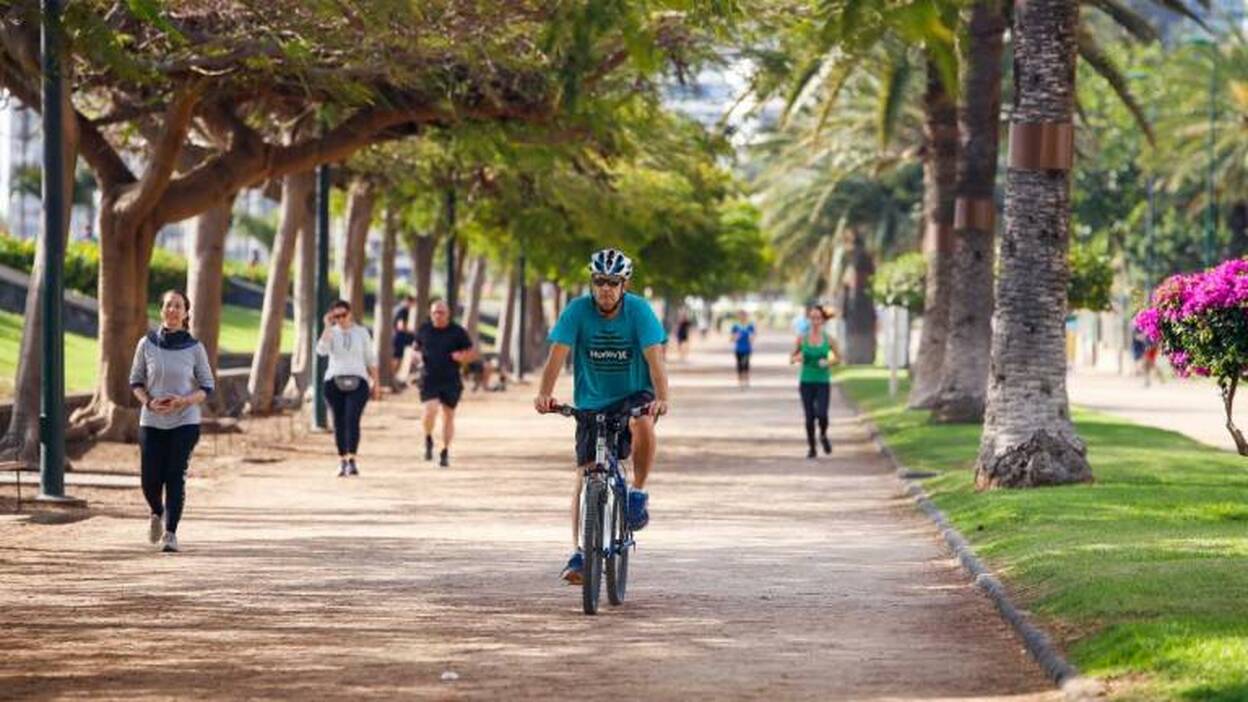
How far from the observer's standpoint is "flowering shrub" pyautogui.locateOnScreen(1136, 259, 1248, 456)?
56.9ft

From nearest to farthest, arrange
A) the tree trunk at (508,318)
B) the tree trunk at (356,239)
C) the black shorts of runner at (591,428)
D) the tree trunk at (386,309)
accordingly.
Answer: the black shorts of runner at (591,428) → the tree trunk at (356,239) → the tree trunk at (386,309) → the tree trunk at (508,318)

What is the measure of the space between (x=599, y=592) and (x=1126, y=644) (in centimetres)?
313

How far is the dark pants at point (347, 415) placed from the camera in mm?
25125

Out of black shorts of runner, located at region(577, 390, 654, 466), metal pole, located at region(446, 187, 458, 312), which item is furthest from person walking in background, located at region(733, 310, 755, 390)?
black shorts of runner, located at region(577, 390, 654, 466)

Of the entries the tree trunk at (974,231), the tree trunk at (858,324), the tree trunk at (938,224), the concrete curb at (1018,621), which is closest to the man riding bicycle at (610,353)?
the concrete curb at (1018,621)

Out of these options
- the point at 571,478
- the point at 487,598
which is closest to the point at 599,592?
the point at 487,598

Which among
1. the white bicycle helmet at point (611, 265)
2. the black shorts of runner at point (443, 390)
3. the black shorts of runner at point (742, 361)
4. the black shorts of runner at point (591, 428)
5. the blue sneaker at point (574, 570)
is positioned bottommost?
the blue sneaker at point (574, 570)

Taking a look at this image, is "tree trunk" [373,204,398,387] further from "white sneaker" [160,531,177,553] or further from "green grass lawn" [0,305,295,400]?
"white sneaker" [160,531,177,553]

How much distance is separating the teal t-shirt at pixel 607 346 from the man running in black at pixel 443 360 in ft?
43.8

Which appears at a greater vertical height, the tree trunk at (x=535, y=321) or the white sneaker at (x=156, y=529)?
the tree trunk at (x=535, y=321)

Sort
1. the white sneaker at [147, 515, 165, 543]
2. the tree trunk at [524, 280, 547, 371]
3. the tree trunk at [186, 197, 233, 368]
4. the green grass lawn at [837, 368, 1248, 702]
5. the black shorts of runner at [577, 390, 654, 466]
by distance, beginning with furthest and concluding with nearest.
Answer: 1. the tree trunk at [524, 280, 547, 371]
2. the tree trunk at [186, 197, 233, 368]
3. the white sneaker at [147, 515, 165, 543]
4. the black shorts of runner at [577, 390, 654, 466]
5. the green grass lawn at [837, 368, 1248, 702]

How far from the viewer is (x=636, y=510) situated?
44.3 feet

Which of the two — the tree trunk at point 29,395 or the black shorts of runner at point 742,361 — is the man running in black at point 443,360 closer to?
the tree trunk at point 29,395

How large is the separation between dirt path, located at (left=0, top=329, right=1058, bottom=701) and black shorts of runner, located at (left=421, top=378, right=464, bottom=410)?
2400 mm
